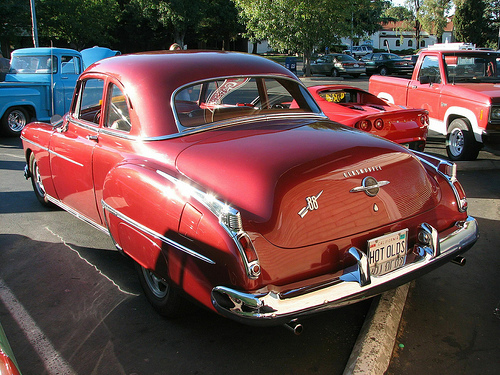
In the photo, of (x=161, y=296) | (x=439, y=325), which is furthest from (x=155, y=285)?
(x=439, y=325)

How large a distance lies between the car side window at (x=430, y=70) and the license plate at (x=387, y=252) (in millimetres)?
6107

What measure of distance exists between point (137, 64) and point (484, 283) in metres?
3.22

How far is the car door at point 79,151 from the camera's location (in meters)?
3.89

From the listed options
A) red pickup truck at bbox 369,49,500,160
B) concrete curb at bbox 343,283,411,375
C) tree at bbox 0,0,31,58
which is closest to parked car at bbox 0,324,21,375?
concrete curb at bbox 343,283,411,375

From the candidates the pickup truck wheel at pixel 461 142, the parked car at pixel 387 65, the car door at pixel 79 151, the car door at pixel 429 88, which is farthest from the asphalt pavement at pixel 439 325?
the parked car at pixel 387 65

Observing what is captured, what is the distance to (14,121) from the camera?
1029 centimetres

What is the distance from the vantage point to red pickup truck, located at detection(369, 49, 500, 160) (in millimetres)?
7156

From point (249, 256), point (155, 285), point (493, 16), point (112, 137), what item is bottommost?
point (155, 285)

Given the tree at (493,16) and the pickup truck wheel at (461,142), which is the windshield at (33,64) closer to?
the pickup truck wheel at (461,142)

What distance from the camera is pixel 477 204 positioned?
5.63 meters

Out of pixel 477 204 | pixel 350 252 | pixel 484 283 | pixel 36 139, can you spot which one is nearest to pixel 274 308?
pixel 350 252

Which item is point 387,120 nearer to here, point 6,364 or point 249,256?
point 249,256

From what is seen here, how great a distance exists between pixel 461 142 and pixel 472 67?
1506mm

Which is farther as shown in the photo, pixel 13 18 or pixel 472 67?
pixel 13 18
